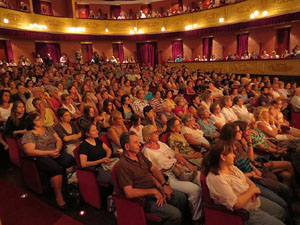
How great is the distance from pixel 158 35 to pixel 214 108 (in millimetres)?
11292

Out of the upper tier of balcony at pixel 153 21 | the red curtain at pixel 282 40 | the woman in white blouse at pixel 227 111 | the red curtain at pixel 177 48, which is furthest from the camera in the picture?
the red curtain at pixel 177 48

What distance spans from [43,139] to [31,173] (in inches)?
17.5

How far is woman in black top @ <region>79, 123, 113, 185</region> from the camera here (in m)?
2.24

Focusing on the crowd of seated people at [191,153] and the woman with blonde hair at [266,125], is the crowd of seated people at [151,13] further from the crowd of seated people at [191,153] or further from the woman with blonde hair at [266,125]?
the crowd of seated people at [191,153]

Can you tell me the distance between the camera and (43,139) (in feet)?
8.20

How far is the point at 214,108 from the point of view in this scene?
359 cm

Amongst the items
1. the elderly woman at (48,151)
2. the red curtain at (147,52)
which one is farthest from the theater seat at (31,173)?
the red curtain at (147,52)

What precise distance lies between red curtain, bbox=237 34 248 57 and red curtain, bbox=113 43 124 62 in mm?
7447

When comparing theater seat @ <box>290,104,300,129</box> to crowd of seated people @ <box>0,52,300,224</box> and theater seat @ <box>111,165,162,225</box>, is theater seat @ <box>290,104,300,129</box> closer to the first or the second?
crowd of seated people @ <box>0,52,300,224</box>

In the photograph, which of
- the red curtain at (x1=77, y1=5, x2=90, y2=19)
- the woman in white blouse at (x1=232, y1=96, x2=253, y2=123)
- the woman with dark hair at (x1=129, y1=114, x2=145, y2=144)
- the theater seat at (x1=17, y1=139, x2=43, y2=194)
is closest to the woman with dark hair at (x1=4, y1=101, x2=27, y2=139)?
the theater seat at (x1=17, y1=139, x2=43, y2=194)

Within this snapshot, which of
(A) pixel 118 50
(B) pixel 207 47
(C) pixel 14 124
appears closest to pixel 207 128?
(C) pixel 14 124

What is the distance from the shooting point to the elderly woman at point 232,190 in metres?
1.57

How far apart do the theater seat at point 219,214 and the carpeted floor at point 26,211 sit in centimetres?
127

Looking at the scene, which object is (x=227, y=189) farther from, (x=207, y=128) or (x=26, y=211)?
(x=26, y=211)
